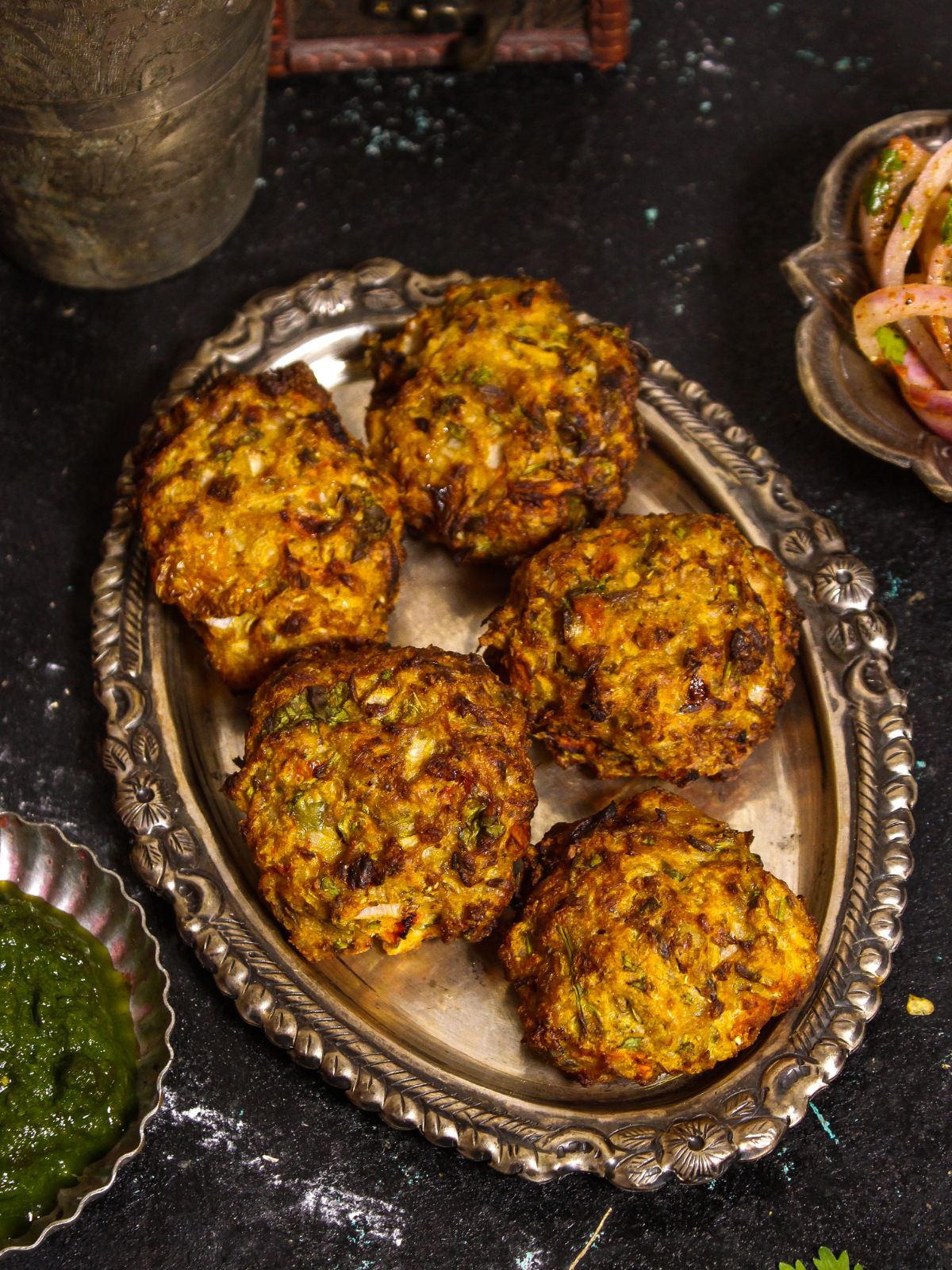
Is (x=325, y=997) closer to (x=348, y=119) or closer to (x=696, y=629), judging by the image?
(x=696, y=629)

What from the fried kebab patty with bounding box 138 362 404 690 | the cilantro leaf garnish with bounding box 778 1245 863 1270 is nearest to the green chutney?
the fried kebab patty with bounding box 138 362 404 690

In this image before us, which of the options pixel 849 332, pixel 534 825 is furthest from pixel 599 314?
pixel 534 825

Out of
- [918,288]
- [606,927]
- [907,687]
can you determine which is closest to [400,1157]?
[606,927]

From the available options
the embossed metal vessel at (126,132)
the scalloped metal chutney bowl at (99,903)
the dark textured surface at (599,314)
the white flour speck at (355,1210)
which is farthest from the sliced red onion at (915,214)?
the white flour speck at (355,1210)

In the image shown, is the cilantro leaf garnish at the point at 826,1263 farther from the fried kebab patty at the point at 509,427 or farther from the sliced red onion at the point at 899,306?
the sliced red onion at the point at 899,306

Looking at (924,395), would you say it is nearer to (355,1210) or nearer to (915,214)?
(915,214)

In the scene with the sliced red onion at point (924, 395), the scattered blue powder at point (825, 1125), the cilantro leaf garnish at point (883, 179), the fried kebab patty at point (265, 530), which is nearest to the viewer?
the fried kebab patty at point (265, 530)

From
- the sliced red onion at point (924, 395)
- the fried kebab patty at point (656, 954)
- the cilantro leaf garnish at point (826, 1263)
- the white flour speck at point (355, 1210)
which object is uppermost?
the sliced red onion at point (924, 395)
